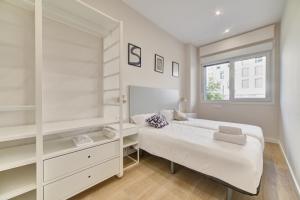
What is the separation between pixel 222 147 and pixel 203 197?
2.01ft

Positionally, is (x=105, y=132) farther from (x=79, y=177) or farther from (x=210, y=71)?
(x=210, y=71)

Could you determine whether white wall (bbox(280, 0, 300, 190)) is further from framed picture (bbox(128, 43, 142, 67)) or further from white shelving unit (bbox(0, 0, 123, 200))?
framed picture (bbox(128, 43, 142, 67))

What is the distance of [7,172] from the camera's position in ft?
4.28

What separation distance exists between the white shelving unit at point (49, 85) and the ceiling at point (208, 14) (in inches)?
48.2

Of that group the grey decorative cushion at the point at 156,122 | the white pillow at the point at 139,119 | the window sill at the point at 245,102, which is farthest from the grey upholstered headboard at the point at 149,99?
the window sill at the point at 245,102

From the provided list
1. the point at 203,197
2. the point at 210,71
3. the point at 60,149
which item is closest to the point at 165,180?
the point at 203,197

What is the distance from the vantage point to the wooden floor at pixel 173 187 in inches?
59.6

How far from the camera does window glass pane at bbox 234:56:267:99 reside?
3.50m

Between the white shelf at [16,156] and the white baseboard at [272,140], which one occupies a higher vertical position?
the white shelf at [16,156]

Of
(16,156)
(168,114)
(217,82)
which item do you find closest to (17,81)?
(16,156)

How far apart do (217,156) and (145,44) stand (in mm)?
2547

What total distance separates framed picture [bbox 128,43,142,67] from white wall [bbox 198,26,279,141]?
265 centimetres

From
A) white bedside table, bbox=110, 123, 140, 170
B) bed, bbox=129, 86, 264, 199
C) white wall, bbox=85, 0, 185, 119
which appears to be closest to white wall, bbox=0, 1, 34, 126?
white wall, bbox=85, 0, 185, 119

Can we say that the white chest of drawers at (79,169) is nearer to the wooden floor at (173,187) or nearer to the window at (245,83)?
the wooden floor at (173,187)
